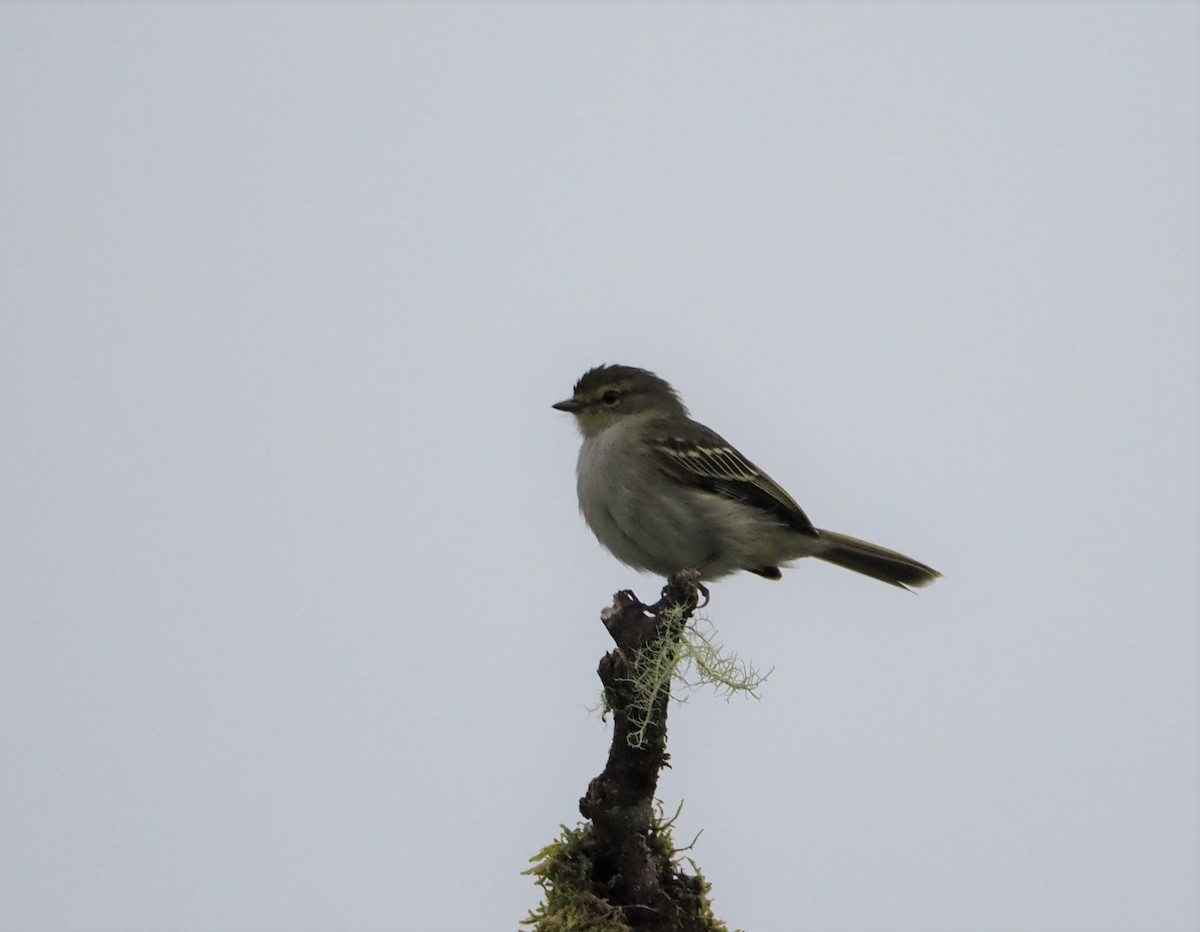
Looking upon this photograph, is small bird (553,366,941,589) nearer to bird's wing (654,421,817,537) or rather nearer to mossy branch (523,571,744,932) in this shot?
bird's wing (654,421,817,537)

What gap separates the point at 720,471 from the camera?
29.3ft

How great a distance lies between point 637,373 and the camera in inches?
389

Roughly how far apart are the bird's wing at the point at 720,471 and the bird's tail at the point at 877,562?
0.62 m

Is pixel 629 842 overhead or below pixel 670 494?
below

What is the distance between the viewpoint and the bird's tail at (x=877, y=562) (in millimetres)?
9961

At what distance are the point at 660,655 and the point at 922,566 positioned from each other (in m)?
5.17

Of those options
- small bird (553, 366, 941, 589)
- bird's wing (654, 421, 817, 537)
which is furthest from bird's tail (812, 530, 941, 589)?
bird's wing (654, 421, 817, 537)

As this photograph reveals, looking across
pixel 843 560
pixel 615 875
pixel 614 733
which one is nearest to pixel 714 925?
pixel 615 875

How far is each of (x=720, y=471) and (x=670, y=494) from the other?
1.80 feet

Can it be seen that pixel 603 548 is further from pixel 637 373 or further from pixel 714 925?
pixel 714 925

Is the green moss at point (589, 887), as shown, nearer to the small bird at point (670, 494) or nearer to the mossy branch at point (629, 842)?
the mossy branch at point (629, 842)

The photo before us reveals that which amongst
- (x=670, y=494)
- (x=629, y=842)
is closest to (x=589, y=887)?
(x=629, y=842)

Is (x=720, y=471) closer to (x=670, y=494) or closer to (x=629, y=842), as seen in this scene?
(x=670, y=494)

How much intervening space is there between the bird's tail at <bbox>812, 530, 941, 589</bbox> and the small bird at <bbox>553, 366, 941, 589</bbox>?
0.02 metres
